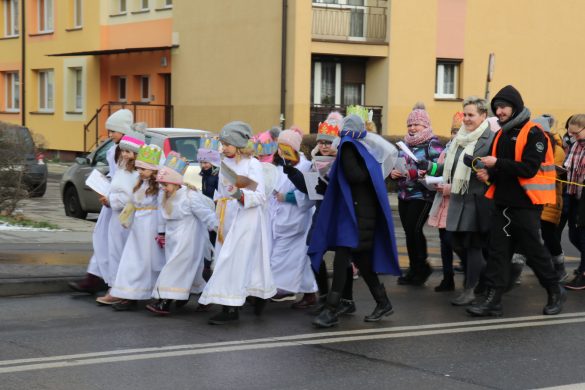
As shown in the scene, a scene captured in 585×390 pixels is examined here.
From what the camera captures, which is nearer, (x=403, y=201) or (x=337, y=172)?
(x=337, y=172)

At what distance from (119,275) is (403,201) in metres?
3.28

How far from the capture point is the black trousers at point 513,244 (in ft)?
31.6

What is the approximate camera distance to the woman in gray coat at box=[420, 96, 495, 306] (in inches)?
406

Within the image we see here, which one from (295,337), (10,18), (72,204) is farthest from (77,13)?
(295,337)

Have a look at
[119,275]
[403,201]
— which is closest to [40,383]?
[119,275]

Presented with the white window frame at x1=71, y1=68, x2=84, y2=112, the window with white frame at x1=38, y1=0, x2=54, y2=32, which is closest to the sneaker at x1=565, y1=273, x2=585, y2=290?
the white window frame at x1=71, y1=68, x2=84, y2=112

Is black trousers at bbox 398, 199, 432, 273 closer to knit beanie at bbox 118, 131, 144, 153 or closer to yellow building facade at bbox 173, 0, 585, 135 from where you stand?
knit beanie at bbox 118, 131, 144, 153

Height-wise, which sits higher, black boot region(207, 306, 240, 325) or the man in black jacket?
the man in black jacket

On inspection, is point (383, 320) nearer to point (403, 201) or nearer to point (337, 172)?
point (337, 172)

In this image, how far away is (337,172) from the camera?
29.8 ft

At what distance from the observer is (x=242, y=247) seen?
30.6 ft

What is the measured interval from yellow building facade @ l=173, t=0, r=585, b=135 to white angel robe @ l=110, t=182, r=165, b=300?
768 inches

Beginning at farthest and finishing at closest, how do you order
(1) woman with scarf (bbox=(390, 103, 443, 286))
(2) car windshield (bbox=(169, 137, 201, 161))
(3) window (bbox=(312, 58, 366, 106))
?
(3) window (bbox=(312, 58, 366, 106)), (2) car windshield (bbox=(169, 137, 201, 161)), (1) woman with scarf (bbox=(390, 103, 443, 286))

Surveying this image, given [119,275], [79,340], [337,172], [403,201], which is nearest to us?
[79,340]
